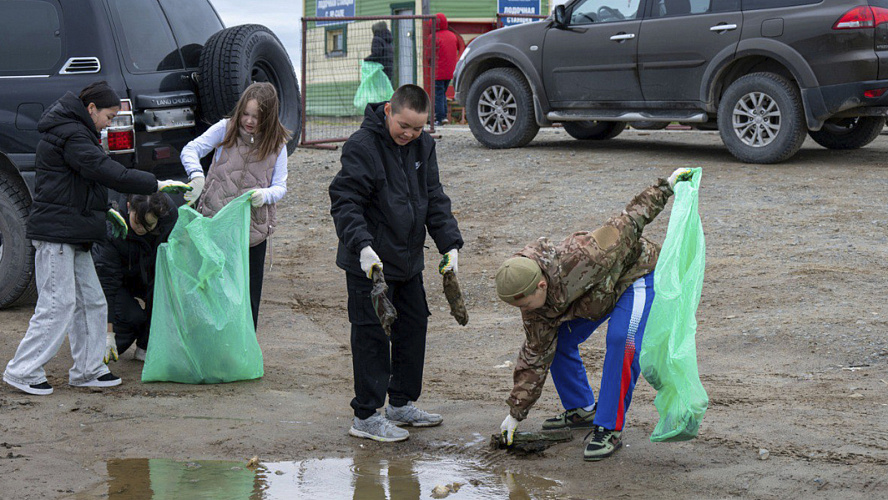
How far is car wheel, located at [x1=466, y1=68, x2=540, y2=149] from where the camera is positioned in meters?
11.7

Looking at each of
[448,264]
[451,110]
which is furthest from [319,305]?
[451,110]

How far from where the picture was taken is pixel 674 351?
405 cm

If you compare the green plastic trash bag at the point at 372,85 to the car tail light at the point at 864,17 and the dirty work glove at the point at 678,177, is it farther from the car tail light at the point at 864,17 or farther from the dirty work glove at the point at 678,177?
the dirty work glove at the point at 678,177

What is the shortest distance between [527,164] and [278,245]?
322 centimetres

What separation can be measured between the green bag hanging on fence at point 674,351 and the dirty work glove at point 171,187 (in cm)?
268

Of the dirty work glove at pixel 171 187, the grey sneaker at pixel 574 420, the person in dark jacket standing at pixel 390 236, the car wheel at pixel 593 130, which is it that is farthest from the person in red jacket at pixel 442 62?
the grey sneaker at pixel 574 420

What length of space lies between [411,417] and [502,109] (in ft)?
24.7

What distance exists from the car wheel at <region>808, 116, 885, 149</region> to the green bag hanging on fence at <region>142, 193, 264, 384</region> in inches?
299

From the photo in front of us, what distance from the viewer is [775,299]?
6.82 m

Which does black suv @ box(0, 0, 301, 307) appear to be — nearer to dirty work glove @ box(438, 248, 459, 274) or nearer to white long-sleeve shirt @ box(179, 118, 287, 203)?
white long-sleeve shirt @ box(179, 118, 287, 203)

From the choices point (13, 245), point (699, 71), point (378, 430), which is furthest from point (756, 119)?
point (13, 245)

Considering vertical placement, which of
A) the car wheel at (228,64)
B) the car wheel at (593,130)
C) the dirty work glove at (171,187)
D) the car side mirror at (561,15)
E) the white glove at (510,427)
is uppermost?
the car side mirror at (561,15)

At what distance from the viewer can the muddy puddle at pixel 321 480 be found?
4125 millimetres

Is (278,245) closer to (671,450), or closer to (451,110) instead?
(671,450)
